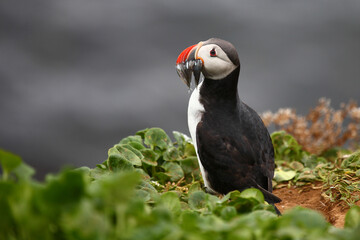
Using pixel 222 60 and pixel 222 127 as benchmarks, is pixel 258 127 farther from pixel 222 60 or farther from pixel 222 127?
pixel 222 60

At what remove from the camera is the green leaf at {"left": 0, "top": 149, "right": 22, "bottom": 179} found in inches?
56.6

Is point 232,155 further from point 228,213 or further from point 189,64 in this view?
point 228,213

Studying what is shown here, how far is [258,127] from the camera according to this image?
311cm

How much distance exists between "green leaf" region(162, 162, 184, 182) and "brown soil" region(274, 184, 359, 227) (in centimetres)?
76

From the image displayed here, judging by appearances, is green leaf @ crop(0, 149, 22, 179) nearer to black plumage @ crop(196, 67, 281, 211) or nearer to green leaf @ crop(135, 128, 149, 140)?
black plumage @ crop(196, 67, 281, 211)

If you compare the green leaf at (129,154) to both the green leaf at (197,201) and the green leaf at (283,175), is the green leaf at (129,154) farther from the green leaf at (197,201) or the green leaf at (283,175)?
the green leaf at (283,175)

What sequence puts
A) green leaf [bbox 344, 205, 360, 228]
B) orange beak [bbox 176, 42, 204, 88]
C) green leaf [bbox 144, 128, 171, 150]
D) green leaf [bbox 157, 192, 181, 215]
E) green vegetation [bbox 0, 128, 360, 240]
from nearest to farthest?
green vegetation [bbox 0, 128, 360, 240]
green leaf [bbox 344, 205, 360, 228]
green leaf [bbox 157, 192, 181, 215]
orange beak [bbox 176, 42, 204, 88]
green leaf [bbox 144, 128, 171, 150]

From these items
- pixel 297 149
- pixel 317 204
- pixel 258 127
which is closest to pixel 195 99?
pixel 258 127

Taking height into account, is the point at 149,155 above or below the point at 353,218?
above

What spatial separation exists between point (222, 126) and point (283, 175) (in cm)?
116

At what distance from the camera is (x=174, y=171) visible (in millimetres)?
3422

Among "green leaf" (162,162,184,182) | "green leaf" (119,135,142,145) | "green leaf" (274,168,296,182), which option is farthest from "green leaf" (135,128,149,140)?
"green leaf" (274,168,296,182)

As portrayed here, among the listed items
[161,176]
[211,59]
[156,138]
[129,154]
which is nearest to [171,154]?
[156,138]

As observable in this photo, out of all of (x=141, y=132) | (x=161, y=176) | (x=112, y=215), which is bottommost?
(x=112, y=215)
